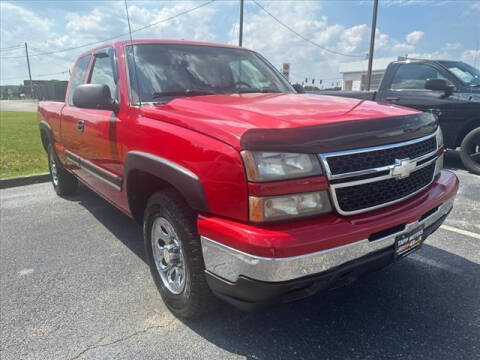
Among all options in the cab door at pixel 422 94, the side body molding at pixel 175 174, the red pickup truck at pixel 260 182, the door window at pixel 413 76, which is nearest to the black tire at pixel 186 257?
the red pickup truck at pixel 260 182

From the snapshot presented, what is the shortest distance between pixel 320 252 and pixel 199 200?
657 mm

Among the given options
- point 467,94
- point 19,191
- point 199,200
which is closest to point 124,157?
point 199,200

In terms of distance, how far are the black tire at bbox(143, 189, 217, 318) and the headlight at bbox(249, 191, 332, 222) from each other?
0.53 meters

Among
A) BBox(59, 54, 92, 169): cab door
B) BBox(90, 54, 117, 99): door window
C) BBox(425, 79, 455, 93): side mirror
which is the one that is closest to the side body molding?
BBox(90, 54, 117, 99): door window

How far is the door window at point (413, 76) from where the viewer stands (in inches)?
264

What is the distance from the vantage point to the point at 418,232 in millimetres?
2236

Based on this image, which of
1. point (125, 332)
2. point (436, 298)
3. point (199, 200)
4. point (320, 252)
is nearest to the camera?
point (320, 252)

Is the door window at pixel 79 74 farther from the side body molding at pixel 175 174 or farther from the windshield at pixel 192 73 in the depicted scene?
the side body molding at pixel 175 174

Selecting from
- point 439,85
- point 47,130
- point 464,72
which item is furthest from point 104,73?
point 464,72

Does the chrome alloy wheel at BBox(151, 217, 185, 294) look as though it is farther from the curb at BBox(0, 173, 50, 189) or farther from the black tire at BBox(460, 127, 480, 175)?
the black tire at BBox(460, 127, 480, 175)

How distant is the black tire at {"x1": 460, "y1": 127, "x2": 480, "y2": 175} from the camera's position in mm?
6285

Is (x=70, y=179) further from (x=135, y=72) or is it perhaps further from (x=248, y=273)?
(x=248, y=273)

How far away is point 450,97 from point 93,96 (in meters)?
5.85

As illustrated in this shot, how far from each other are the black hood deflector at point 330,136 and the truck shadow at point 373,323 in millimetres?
862
